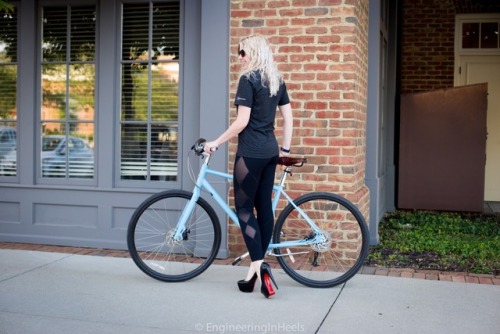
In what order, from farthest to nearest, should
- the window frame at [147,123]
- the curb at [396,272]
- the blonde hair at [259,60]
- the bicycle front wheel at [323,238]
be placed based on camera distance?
the window frame at [147,123] → the curb at [396,272] → the bicycle front wheel at [323,238] → the blonde hair at [259,60]

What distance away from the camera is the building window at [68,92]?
688 centimetres

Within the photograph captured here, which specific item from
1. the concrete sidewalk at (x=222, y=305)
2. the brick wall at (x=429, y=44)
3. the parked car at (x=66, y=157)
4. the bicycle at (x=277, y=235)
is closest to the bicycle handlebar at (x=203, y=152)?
the bicycle at (x=277, y=235)

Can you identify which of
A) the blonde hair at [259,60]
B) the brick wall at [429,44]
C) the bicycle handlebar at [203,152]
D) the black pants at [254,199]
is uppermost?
the brick wall at [429,44]

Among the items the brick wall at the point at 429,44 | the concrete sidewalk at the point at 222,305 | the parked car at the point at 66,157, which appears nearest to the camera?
the concrete sidewalk at the point at 222,305

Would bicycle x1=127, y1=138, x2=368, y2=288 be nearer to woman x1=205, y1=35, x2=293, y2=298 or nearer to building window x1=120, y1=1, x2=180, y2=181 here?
woman x1=205, y1=35, x2=293, y2=298

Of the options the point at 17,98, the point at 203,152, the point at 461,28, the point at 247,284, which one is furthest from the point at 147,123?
the point at 461,28

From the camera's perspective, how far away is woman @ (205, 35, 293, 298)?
484 cm

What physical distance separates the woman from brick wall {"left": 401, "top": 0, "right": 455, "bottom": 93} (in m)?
6.45

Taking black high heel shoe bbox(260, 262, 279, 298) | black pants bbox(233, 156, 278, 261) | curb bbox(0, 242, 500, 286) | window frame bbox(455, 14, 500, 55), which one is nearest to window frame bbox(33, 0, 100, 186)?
curb bbox(0, 242, 500, 286)

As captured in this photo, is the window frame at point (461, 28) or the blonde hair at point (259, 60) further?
the window frame at point (461, 28)

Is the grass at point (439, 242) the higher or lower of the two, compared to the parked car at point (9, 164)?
lower

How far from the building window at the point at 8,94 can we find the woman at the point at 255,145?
122 inches

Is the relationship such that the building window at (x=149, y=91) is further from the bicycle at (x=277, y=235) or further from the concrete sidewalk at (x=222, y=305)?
the concrete sidewalk at (x=222, y=305)

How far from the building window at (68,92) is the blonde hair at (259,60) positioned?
8.20 feet
